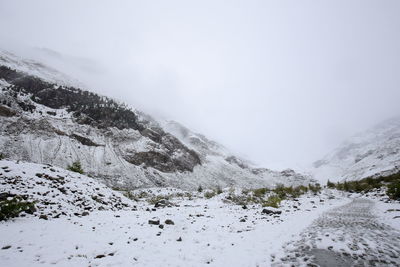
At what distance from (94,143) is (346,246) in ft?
209

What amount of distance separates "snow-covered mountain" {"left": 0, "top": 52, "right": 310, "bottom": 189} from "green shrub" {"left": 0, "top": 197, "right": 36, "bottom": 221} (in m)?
36.7

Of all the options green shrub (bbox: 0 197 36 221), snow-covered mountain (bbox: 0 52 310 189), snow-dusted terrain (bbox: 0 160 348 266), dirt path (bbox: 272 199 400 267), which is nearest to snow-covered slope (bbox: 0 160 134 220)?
snow-dusted terrain (bbox: 0 160 348 266)

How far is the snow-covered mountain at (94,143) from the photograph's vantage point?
4847 centimetres

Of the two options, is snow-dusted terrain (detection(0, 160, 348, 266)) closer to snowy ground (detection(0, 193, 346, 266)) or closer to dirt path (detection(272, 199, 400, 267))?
snowy ground (detection(0, 193, 346, 266))

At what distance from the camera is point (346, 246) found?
757cm

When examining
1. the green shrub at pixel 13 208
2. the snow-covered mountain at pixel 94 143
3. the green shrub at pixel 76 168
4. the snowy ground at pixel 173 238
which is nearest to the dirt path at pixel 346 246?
the snowy ground at pixel 173 238

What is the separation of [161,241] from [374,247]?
8.36 meters

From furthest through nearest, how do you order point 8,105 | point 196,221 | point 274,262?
point 8,105
point 196,221
point 274,262

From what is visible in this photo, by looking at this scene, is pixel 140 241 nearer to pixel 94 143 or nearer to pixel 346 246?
pixel 346 246

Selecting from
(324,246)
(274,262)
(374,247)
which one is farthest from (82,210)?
(374,247)

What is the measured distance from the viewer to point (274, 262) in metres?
6.67

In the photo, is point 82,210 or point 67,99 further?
point 67,99

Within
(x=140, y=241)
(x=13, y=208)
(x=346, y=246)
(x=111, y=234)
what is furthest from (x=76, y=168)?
(x=346, y=246)

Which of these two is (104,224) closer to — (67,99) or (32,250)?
(32,250)
